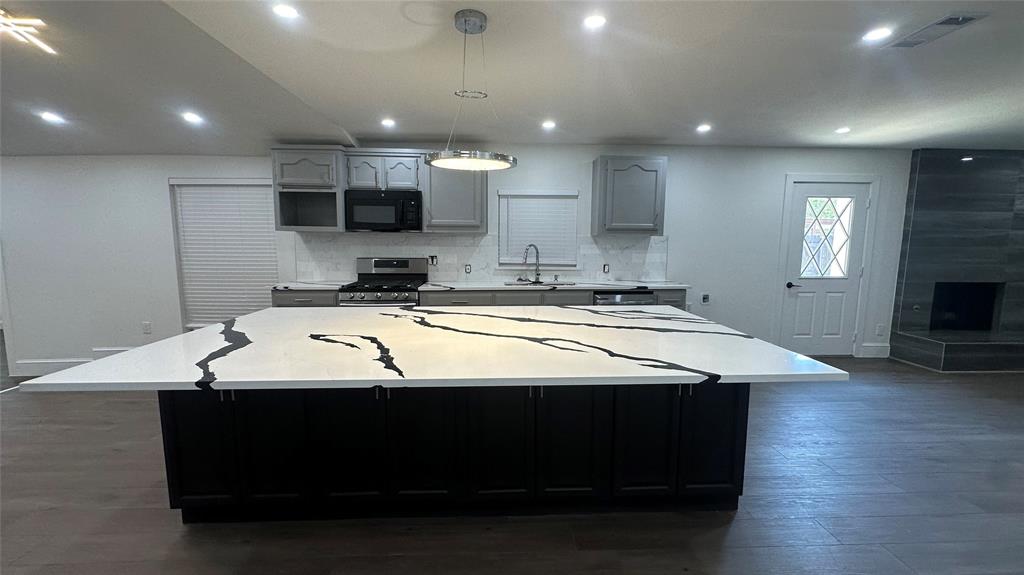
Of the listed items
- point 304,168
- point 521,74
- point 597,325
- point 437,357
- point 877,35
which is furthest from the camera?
point 304,168

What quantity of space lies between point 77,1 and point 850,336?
710 cm

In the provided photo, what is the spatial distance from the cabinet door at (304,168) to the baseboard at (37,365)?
119 inches

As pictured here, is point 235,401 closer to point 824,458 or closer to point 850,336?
point 824,458

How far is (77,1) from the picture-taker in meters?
2.09

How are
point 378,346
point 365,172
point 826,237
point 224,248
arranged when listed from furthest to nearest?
point 826,237
point 224,248
point 365,172
point 378,346

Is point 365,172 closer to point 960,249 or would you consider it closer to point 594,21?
point 594,21

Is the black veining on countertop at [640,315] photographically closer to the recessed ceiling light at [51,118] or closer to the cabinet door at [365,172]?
the cabinet door at [365,172]

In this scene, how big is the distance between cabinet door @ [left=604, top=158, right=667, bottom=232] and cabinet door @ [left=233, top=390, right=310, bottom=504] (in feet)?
11.1

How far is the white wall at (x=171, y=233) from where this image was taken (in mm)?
4203

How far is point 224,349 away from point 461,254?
297 centimetres

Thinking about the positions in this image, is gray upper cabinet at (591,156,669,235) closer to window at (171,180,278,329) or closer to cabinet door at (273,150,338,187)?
cabinet door at (273,150,338,187)

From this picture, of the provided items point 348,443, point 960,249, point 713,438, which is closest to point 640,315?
point 713,438

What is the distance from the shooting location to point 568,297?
4148 millimetres

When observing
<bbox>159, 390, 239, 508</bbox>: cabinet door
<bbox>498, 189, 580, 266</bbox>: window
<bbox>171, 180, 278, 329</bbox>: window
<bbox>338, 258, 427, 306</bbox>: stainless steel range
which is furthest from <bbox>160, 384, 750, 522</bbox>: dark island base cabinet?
<bbox>171, 180, 278, 329</bbox>: window
